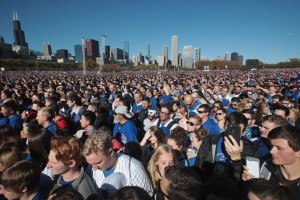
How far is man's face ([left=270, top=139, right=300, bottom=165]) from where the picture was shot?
8.48ft

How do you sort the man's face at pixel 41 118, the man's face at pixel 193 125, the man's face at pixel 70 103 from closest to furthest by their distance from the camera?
the man's face at pixel 193 125 → the man's face at pixel 41 118 → the man's face at pixel 70 103

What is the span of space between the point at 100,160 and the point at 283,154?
225 cm

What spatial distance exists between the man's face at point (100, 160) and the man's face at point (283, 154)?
2.09m

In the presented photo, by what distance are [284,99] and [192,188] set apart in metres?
7.24

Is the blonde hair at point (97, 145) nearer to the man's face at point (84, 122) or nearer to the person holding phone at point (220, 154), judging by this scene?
the person holding phone at point (220, 154)

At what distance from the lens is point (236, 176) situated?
281 cm

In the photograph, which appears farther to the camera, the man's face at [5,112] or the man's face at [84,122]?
the man's face at [5,112]

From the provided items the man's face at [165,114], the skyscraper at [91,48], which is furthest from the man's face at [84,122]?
the skyscraper at [91,48]

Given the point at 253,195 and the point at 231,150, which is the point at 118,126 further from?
the point at 253,195

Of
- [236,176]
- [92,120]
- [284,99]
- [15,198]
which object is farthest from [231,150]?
[284,99]

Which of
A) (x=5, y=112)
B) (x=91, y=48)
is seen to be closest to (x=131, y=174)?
(x=5, y=112)

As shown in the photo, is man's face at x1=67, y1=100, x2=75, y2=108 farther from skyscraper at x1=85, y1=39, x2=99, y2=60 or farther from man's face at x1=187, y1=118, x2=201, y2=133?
skyscraper at x1=85, y1=39, x2=99, y2=60

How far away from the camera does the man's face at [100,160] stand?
2699 millimetres

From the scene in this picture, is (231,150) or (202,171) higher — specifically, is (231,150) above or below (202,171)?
above
